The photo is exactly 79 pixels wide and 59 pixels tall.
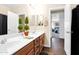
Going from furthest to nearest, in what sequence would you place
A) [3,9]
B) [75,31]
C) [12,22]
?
[75,31], [12,22], [3,9]

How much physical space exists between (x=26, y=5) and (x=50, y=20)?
48cm

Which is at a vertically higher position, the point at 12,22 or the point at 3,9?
the point at 3,9

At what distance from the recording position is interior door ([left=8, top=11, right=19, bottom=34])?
1631 millimetres

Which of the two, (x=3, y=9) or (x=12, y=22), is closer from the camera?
(x=3, y=9)

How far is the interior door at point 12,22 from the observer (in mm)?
1631

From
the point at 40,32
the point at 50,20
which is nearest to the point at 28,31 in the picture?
the point at 40,32

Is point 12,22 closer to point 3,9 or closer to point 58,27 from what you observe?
point 3,9

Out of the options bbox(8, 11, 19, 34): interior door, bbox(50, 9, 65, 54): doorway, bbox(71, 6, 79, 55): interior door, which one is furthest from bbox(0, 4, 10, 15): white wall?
bbox(71, 6, 79, 55): interior door

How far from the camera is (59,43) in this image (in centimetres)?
188

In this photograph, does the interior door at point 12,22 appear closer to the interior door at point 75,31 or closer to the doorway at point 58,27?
the doorway at point 58,27

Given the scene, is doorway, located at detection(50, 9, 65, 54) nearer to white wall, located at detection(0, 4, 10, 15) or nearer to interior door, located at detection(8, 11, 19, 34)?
interior door, located at detection(8, 11, 19, 34)

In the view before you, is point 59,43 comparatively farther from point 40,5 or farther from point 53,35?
point 40,5

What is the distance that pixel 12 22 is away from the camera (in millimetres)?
1668

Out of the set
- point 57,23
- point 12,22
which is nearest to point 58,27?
point 57,23
